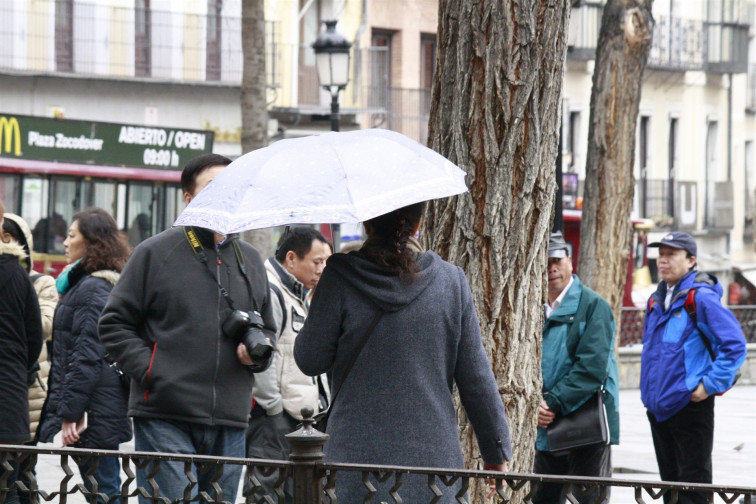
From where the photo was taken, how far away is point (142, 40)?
103ft

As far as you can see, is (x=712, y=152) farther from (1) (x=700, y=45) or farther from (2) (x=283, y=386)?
(2) (x=283, y=386)

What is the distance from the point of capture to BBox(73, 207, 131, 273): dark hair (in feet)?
23.1

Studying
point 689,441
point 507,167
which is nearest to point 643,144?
point 689,441

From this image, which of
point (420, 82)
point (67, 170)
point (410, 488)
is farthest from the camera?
point (420, 82)

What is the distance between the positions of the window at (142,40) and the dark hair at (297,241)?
976 inches

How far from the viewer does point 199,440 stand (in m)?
5.43

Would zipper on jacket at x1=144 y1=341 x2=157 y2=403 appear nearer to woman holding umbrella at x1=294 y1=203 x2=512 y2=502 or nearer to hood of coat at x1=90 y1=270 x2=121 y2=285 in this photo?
woman holding umbrella at x1=294 y1=203 x2=512 y2=502

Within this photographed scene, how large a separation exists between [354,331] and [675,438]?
169 inches

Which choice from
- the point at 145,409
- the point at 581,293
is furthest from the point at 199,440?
the point at 581,293

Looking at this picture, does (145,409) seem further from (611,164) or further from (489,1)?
(611,164)

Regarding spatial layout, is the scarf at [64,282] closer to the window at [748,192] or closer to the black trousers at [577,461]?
the black trousers at [577,461]

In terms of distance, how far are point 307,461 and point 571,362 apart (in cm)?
347

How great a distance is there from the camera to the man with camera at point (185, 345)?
5316 millimetres

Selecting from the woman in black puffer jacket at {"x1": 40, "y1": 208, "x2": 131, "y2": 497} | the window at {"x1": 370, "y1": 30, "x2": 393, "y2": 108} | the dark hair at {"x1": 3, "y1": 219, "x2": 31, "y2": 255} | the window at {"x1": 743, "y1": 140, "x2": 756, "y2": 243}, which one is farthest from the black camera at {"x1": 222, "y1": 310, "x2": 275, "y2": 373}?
the window at {"x1": 743, "y1": 140, "x2": 756, "y2": 243}
